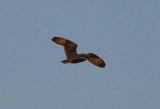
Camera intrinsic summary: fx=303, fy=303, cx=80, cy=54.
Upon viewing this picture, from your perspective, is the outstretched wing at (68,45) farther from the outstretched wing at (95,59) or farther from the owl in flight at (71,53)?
the outstretched wing at (95,59)

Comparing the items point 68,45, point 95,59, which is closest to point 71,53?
point 68,45

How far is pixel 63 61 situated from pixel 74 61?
141 centimetres

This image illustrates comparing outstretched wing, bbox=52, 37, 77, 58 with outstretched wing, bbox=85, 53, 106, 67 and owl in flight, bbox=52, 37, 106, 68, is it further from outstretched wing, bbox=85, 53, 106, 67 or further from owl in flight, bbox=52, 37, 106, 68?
outstretched wing, bbox=85, 53, 106, 67

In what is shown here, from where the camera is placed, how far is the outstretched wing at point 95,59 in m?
33.3

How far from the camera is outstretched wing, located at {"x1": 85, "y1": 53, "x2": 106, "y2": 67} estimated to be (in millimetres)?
33344

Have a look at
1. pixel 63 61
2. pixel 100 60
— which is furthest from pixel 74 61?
pixel 100 60

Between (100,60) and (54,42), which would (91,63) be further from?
(54,42)

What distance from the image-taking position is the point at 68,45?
32.8 meters

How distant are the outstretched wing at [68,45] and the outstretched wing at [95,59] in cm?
157

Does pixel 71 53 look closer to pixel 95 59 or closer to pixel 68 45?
pixel 68 45

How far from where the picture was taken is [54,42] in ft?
108

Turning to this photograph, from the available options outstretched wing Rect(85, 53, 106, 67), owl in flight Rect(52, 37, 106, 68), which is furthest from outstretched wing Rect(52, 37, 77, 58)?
outstretched wing Rect(85, 53, 106, 67)

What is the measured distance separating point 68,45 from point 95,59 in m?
3.73

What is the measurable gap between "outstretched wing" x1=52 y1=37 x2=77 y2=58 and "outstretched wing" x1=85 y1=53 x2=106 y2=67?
157cm
